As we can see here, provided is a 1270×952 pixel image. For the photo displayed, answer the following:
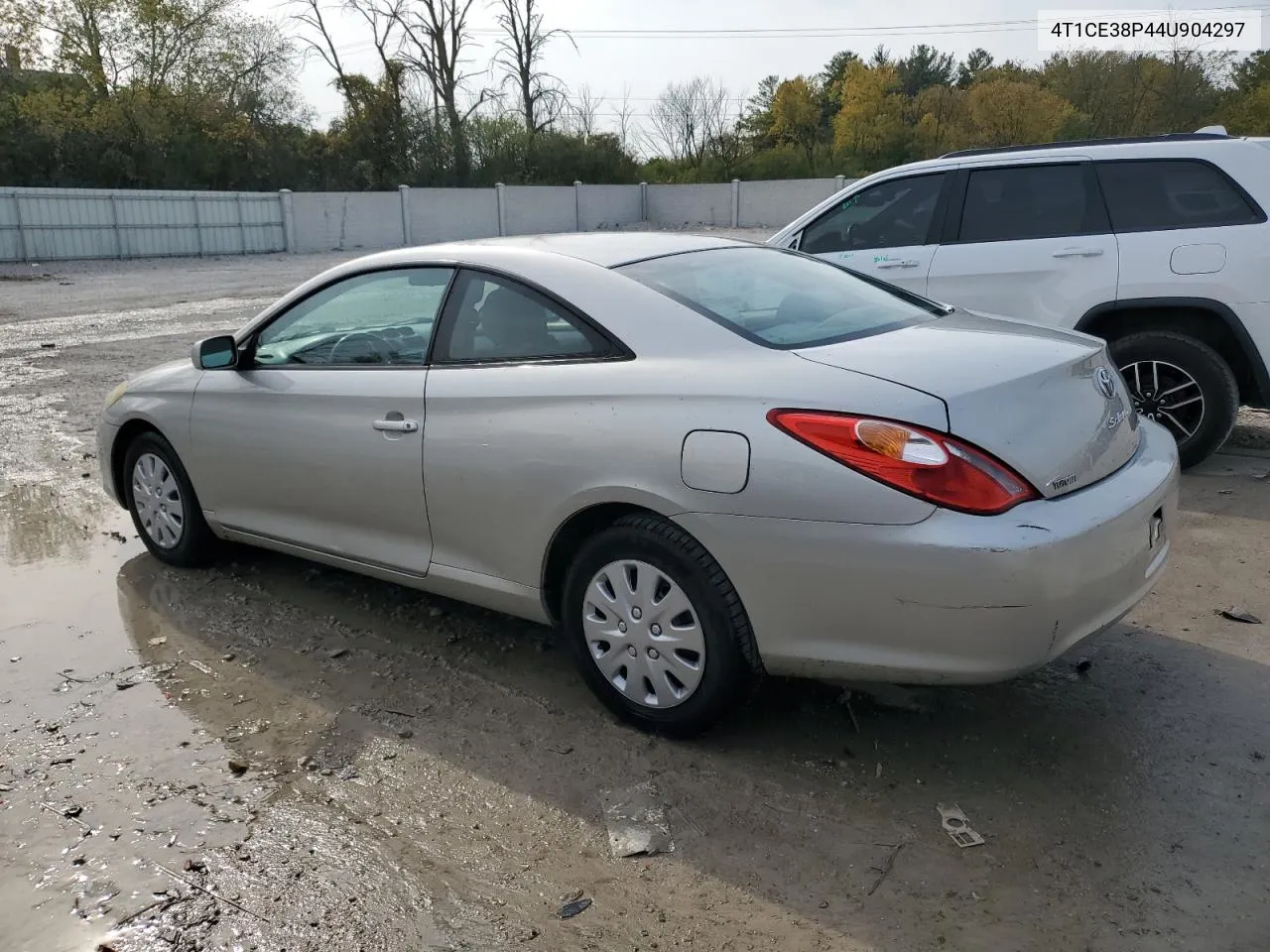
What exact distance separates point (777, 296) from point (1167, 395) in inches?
138

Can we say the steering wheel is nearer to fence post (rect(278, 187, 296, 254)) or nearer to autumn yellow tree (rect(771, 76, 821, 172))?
fence post (rect(278, 187, 296, 254))

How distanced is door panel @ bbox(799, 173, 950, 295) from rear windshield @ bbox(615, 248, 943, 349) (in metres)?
2.80

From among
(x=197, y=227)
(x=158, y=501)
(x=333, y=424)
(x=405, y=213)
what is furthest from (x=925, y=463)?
(x=405, y=213)

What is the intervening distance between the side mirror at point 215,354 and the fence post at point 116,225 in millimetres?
29677

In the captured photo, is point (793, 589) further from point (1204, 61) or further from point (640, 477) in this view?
point (1204, 61)

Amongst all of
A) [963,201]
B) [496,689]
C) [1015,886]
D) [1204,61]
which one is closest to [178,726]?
[496,689]

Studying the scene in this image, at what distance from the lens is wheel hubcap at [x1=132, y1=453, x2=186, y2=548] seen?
16.6 feet

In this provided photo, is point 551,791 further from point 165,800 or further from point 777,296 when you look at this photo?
point 777,296

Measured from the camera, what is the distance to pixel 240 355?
15.5 ft

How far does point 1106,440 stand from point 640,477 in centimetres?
140

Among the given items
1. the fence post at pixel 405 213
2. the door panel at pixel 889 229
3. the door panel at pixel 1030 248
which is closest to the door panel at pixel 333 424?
the door panel at pixel 889 229

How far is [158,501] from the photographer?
203 inches

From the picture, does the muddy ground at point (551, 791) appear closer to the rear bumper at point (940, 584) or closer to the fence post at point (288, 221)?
the rear bumper at point (940, 584)

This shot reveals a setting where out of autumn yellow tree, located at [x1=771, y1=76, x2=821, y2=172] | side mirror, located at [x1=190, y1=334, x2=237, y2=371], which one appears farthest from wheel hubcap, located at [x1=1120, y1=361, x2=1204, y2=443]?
autumn yellow tree, located at [x1=771, y1=76, x2=821, y2=172]
